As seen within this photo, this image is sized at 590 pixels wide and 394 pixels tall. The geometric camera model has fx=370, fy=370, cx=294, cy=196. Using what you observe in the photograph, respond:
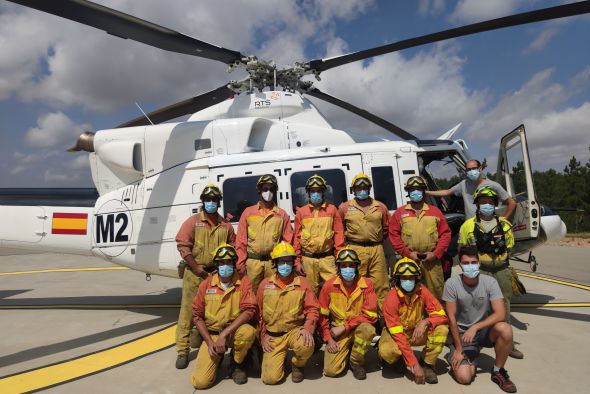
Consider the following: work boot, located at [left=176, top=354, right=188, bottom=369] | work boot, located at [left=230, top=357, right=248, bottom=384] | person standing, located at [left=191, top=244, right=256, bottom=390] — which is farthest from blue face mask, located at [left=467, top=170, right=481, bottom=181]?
work boot, located at [left=176, top=354, right=188, bottom=369]

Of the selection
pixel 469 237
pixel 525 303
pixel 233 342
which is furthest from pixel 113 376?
pixel 525 303

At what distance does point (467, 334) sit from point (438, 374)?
1.65ft

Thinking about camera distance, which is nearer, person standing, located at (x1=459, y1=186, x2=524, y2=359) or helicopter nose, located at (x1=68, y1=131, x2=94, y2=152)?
person standing, located at (x1=459, y1=186, x2=524, y2=359)

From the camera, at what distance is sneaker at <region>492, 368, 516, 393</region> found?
320 cm

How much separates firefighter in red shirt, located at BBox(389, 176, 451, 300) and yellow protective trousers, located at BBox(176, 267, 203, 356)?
7.99 ft

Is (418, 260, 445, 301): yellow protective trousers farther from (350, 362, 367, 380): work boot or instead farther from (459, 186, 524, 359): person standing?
(350, 362, 367, 380): work boot

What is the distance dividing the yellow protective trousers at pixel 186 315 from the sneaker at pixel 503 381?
10.1 feet

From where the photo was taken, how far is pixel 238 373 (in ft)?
11.6

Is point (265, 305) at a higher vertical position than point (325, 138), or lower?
lower

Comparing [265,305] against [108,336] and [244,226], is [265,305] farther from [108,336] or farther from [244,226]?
[108,336]

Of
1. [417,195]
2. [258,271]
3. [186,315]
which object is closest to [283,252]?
[258,271]

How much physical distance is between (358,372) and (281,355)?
2.43ft

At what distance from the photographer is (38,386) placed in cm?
357

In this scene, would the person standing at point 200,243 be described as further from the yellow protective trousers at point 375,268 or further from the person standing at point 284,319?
the yellow protective trousers at point 375,268
